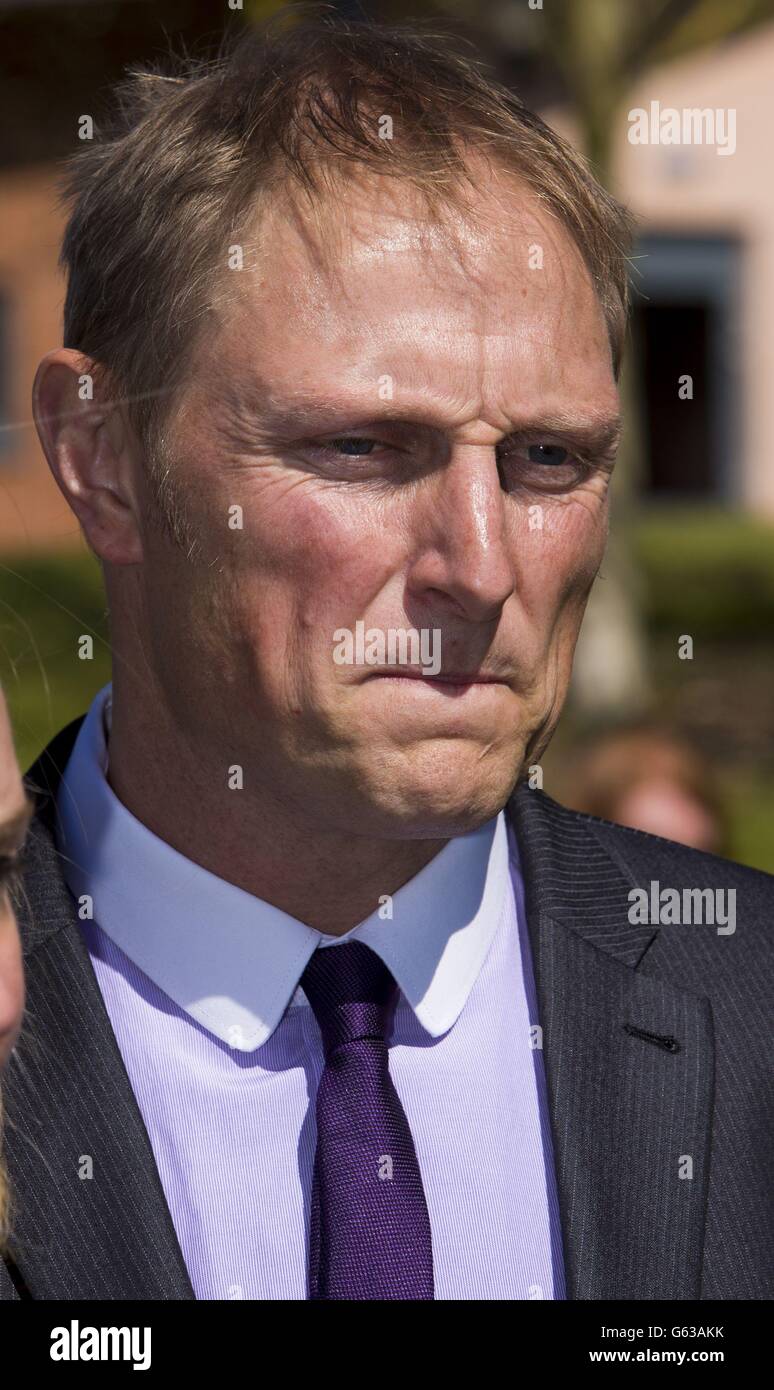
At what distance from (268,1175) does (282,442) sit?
1.09m

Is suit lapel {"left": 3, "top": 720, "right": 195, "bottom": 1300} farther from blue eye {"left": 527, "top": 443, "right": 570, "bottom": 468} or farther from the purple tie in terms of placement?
blue eye {"left": 527, "top": 443, "right": 570, "bottom": 468}

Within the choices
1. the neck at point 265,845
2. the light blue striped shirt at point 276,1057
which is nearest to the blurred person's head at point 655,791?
the light blue striped shirt at point 276,1057

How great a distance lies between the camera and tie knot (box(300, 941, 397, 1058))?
2.60m

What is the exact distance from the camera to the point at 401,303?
2486mm

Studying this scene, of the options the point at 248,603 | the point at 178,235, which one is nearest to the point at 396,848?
the point at 248,603

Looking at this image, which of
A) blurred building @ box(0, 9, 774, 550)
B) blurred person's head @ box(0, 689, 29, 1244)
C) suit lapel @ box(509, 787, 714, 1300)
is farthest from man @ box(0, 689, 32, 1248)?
blurred building @ box(0, 9, 774, 550)

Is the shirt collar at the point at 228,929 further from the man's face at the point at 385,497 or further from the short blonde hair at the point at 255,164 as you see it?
the short blonde hair at the point at 255,164

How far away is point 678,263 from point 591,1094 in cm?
1751

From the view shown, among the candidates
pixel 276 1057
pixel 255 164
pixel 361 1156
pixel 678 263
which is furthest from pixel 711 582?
pixel 361 1156

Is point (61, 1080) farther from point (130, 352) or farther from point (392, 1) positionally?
point (392, 1)

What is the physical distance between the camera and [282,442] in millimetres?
2525

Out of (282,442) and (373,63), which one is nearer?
(282,442)

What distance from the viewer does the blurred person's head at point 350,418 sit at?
2.49 m
